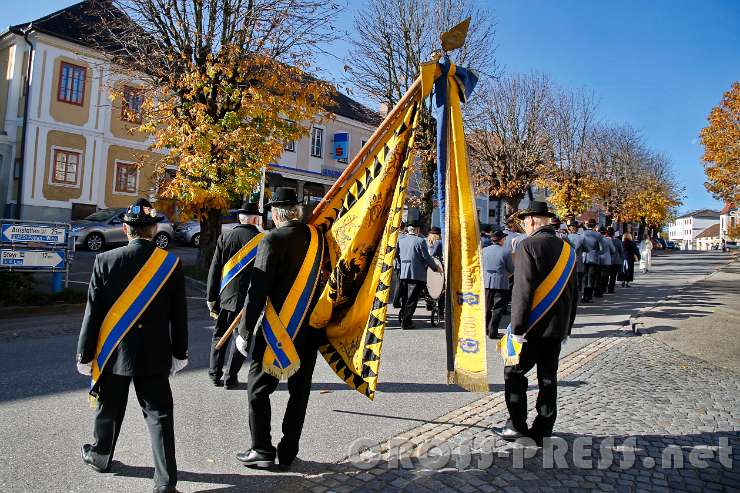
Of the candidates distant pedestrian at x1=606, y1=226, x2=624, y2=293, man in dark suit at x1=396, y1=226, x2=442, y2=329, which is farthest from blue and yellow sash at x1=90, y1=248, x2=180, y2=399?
distant pedestrian at x1=606, y1=226, x2=624, y2=293

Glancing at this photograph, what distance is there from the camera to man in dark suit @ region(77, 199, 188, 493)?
3.39 meters

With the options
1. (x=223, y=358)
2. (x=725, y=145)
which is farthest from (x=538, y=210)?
(x=725, y=145)

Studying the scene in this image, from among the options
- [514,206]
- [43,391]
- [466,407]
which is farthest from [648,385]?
[514,206]

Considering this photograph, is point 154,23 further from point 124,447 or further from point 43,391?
point 124,447

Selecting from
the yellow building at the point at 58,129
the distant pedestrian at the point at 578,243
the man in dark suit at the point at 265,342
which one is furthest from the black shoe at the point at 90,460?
the yellow building at the point at 58,129

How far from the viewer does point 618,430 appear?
4.77 metres

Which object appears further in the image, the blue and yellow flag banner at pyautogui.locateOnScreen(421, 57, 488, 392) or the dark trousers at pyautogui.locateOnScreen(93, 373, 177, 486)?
the blue and yellow flag banner at pyautogui.locateOnScreen(421, 57, 488, 392)

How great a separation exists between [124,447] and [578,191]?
25.9 m

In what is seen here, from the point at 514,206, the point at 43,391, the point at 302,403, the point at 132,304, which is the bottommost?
the point at 43,391

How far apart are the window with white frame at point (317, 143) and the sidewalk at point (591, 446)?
91.1 feet

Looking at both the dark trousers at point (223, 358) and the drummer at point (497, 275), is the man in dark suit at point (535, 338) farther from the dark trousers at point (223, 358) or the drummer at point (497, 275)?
the drummer at point (497, 275)

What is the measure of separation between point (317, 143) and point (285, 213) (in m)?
30.4

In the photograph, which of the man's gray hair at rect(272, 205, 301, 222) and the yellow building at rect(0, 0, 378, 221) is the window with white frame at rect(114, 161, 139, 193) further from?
the man's gray hair at rect(272, 205, 301, 222)

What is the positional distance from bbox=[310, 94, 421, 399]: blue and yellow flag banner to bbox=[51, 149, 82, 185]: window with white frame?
2323 centimetres
